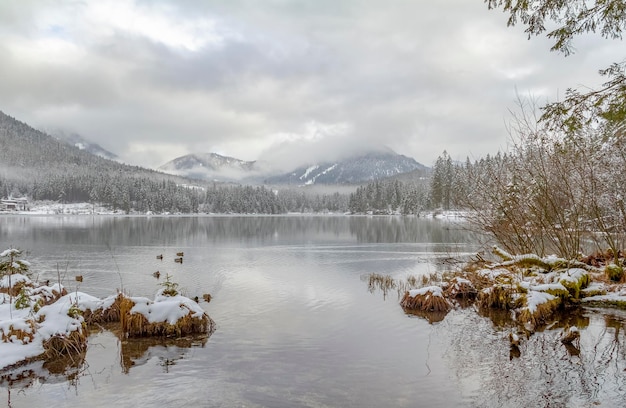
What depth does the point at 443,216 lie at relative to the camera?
109875 mm

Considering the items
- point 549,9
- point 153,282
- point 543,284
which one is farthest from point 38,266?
point 549,9

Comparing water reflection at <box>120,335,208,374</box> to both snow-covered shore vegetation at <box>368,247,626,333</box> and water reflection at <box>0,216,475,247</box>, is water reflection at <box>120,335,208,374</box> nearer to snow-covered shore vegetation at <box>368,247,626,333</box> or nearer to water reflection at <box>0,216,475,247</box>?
snow-covered shore vegetation at <box>368,247,626,333</box>

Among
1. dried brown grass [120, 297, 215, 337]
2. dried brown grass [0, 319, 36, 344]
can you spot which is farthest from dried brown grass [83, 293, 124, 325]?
dried brown grass [0, 319, 36, 344]

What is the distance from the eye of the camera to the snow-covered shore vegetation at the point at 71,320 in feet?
33.4

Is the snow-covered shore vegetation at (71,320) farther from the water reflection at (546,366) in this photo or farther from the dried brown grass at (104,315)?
the water reflection at (546,366)

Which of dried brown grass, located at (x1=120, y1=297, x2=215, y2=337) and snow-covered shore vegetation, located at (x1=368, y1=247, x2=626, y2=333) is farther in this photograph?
snow-covered shore vegetation, located at (x1=368, y1=247, x2=626, y2=333)

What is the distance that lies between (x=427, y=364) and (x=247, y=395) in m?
4.42

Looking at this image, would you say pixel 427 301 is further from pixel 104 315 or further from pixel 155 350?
pixel 104 315

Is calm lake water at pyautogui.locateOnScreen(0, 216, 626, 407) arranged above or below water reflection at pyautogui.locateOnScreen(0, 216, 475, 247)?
below

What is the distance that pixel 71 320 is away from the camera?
11148mm

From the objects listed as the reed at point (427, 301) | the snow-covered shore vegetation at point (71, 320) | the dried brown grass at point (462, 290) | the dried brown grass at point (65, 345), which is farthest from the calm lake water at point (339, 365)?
the dried brown grass at point (462, 290)

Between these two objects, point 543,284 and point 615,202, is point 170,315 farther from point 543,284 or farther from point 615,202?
point 615,202

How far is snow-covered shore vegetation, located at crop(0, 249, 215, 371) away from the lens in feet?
33.4

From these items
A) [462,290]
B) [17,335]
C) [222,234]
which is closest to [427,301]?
[462,290]
